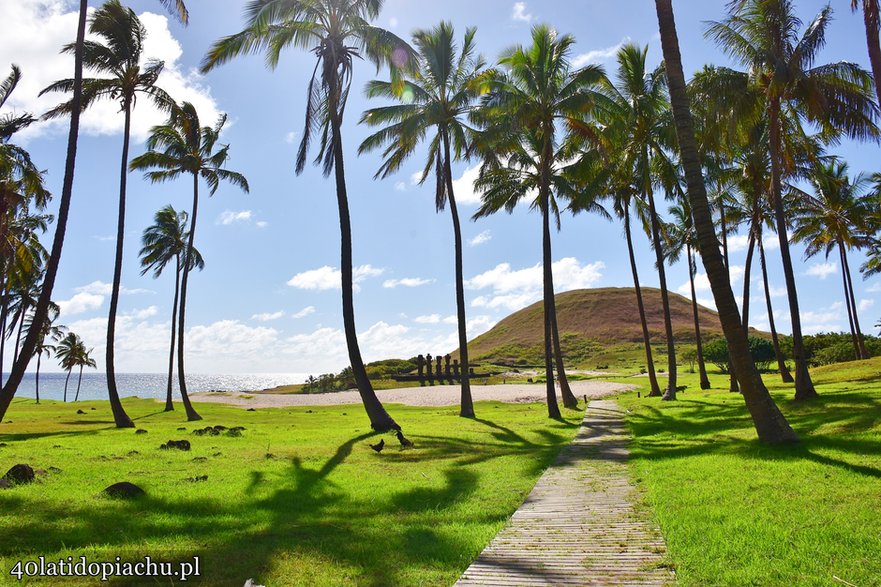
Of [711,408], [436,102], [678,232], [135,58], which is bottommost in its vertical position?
[711,408]

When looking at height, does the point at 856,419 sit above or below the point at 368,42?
below

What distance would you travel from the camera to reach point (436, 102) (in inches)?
885

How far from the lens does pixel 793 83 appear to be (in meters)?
16.6

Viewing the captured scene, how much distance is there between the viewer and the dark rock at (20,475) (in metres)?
8.75

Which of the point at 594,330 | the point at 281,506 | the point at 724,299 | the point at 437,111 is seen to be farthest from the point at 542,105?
the point at 594,330

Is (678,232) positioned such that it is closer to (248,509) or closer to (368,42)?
(368,42)

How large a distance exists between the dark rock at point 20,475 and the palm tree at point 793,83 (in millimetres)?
19863

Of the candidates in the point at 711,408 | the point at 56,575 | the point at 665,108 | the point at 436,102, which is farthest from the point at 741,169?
the point at 56,575

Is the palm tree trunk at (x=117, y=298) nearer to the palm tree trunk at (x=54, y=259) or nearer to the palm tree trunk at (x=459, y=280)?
the palm tree trunk at (x=54, y=259)

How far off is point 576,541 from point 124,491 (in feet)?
21.1

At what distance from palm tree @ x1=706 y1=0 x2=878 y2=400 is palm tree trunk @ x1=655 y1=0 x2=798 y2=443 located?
22.7ft

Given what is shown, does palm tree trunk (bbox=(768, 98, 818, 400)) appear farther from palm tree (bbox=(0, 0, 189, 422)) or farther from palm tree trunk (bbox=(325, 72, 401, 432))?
palm tree (bbox=(0, 0, 189, 422))

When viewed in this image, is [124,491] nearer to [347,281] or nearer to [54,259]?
[54,259]

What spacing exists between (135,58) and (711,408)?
25787 millimetres
